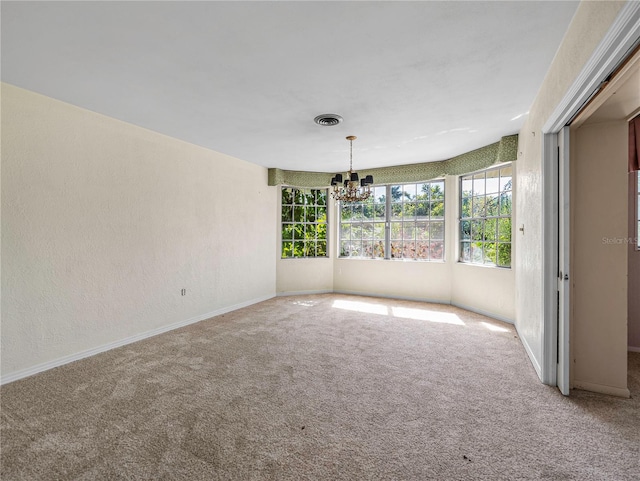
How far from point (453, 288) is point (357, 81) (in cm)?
404

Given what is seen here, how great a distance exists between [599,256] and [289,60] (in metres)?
2.84

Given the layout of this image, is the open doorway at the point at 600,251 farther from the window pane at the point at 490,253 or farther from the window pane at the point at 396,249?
the window pane at the point at 396,249

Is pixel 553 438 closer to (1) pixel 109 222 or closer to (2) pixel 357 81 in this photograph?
(2) pixel 357 81

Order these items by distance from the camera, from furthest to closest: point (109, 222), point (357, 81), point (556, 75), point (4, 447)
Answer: point (109, 222)
point (357, 81)
point (556, 75)
point (4, 447)

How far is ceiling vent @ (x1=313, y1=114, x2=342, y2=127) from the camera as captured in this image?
10.8 feet

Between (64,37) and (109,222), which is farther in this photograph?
(109,222)

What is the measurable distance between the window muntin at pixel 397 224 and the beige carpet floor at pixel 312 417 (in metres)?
2.49

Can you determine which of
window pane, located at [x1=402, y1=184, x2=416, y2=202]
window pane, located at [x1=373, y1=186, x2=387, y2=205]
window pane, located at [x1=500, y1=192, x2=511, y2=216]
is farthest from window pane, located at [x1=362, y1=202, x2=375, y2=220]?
window pane, located at [x1=500, y1=192, x2=511, y2=216]

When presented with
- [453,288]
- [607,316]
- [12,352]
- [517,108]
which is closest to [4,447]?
[12,352]

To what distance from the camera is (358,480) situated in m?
1.55

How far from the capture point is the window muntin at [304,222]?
621 centimetres

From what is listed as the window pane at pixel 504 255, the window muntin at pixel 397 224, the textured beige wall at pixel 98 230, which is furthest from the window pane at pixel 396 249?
the textured beige wall at pixel 98 230

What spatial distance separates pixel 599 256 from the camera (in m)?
2.42

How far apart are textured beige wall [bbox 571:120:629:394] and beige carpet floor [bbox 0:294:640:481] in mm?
244
